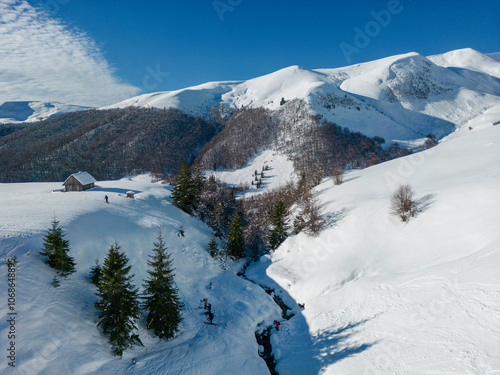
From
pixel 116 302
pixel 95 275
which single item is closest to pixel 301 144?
pixel 95 275

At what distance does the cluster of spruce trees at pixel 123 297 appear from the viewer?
16.7 m

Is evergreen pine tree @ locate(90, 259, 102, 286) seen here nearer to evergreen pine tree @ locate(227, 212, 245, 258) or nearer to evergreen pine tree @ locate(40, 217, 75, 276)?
evergreen pine tree @ locate(40, 217, 75, 276)

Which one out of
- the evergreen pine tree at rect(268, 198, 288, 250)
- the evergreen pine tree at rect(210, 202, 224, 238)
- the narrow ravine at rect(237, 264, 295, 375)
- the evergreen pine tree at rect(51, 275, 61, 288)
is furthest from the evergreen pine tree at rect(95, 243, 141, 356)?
the evergreen pine tree at rect(210, 202, 224, 238)

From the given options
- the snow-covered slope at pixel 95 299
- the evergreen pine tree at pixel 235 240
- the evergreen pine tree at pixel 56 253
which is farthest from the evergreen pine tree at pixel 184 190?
the evergreen pine tree at pixel 56 253

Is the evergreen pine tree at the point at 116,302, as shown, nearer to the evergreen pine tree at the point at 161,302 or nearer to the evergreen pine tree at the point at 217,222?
the evergreen pine tree at the point at 161,302

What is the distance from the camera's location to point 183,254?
119ft

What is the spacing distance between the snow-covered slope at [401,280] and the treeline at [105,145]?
111m

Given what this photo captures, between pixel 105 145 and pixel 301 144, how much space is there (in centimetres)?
12368

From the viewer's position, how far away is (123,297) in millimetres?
16844

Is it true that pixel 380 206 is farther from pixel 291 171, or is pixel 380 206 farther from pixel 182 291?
pixel 291 171

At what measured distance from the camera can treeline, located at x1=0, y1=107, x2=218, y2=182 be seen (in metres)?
127

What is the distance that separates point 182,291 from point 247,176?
85.4 m

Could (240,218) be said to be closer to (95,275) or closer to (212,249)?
(212,249)

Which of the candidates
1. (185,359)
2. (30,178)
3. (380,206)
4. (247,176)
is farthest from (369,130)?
(30,178)
